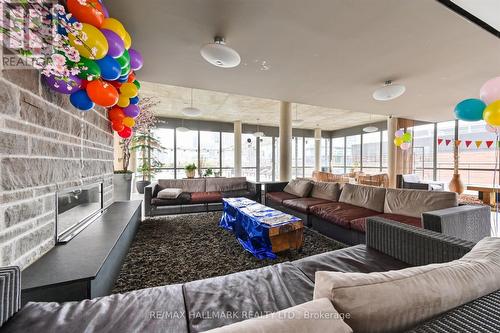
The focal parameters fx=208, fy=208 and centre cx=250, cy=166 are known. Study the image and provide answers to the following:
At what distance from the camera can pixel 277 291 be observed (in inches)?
42.6

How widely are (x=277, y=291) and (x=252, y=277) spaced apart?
0.60 ft

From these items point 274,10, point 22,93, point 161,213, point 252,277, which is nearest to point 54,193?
point 22,93

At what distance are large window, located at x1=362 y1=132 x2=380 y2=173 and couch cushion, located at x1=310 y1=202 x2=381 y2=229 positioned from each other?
6.36 metres

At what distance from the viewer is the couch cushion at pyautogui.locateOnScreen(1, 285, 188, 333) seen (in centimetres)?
80

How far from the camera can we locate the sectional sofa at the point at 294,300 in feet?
2.01

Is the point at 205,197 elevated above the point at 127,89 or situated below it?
below

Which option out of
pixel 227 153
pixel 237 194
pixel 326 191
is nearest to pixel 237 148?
pixel 227 153

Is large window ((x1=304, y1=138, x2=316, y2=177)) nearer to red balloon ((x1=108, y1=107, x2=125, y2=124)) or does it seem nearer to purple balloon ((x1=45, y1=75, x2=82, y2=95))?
red balloon ((x1=108, y1=107, x2=125, y2=124))

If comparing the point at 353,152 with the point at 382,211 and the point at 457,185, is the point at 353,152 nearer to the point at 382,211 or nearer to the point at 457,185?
the point at 457,185

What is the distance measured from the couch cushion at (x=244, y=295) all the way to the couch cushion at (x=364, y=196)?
2178mm

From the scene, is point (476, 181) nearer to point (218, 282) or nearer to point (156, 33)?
point (218, 282)

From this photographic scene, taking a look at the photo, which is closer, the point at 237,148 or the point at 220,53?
the point at 220,53

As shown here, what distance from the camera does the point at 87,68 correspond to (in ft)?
4.79

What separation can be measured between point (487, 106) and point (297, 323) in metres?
3.16
